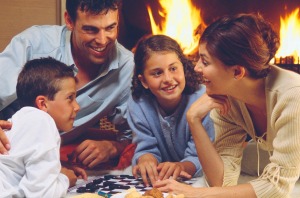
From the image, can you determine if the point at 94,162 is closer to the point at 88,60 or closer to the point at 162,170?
the point at 162,170

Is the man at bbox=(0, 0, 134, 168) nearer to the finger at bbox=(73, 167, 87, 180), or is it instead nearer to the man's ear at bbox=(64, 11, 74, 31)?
the man's ear at bbox=(64, 11, 74, 31)

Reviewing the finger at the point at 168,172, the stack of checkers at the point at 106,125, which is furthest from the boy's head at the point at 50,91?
the stack of checkers at the point at 106,125

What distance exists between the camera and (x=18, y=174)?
4.99ft

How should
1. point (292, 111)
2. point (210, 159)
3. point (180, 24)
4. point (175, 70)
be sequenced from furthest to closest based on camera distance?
point (180, 24)
point (175, 70)
point (210, 159)
point (292, 111)

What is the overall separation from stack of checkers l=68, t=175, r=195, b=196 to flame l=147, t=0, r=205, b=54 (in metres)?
1.19

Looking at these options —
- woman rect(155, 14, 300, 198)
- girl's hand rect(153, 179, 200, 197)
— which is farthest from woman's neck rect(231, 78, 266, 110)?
girl's hand rect(153, 179, 200, 197)

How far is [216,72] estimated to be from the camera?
1.54m

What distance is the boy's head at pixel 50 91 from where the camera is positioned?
1679 millimetres

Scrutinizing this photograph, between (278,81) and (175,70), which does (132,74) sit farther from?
(278,81)

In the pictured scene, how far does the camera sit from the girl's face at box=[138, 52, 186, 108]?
1.94 metres

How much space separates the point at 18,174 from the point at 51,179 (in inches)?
4.3

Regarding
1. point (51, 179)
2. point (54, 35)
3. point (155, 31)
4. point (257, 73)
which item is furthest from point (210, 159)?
point (155, 31)

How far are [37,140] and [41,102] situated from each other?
0.69 feet

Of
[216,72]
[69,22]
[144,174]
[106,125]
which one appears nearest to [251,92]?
[216,72]
